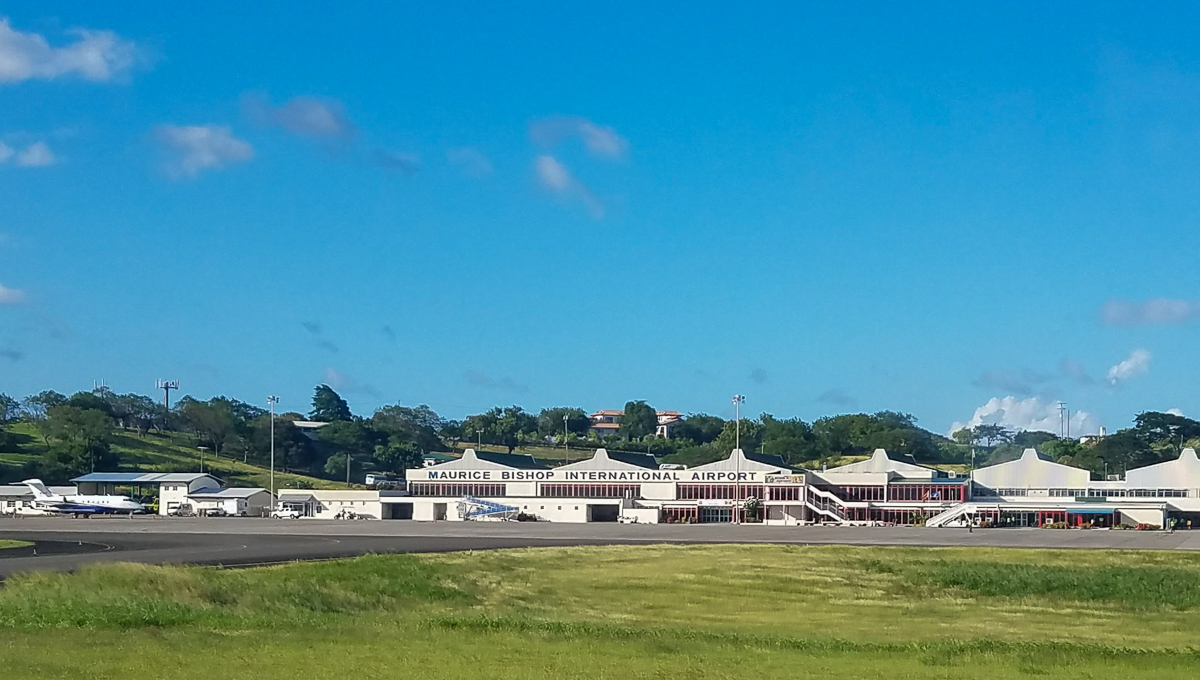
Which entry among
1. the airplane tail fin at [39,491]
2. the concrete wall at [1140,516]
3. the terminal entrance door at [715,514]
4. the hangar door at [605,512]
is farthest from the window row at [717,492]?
the airplane tail fin at [39,491]

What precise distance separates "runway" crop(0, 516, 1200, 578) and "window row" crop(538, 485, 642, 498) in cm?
2838

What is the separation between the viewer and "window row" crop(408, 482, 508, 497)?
155250 mm

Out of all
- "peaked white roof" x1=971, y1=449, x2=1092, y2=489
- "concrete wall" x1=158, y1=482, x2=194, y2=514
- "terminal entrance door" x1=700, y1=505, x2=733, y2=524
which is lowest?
"terminal entrance door" x1=700, y1=505, x2=733, y2=524

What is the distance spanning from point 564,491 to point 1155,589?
4040 inches

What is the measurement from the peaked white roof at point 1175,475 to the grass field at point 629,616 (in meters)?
70.0

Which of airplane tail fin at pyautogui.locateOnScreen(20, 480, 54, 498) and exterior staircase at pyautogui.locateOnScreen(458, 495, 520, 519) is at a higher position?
airplane tail fin at pyautogui.locateOnScreen(20, 480, 54, 498)

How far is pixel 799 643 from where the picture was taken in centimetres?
2783

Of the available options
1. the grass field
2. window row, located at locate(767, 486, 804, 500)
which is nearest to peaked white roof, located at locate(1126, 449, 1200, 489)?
window row, located at locate(767, 486, 804, 500)

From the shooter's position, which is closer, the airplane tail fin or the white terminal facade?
the white terminal facade

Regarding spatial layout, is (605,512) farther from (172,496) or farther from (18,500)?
(18,500)

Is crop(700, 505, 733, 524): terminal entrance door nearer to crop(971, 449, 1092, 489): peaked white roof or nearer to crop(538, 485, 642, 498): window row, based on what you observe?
crop(538, 485, 642, 498): window row

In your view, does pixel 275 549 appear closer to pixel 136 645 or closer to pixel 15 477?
pixel 136 645

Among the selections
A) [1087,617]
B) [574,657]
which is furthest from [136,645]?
[1087,617]

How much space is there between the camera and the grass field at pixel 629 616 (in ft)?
72.0
